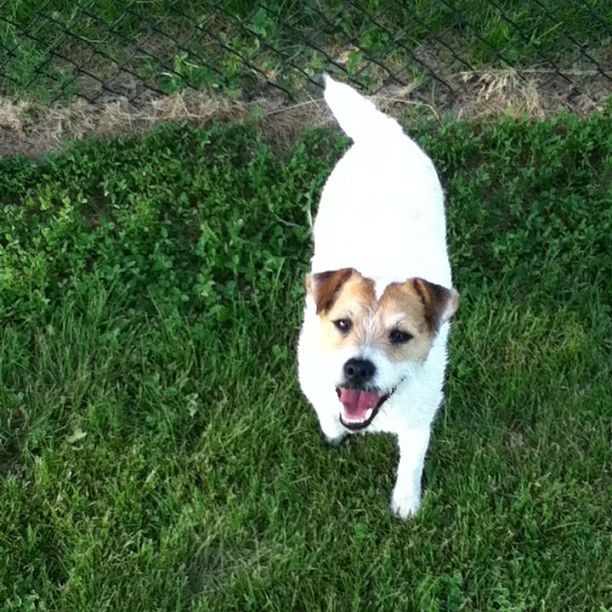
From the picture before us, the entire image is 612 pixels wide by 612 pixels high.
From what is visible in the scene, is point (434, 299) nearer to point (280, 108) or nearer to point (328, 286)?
point (328, 286)

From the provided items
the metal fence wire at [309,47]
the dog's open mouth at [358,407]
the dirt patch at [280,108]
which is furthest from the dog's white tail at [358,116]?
the dog's open mouth at [358,407]

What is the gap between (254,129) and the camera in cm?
448

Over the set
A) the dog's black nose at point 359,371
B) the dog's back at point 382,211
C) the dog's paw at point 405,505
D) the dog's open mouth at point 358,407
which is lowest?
the dog's paw at point 405,505

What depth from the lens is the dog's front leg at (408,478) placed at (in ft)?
Result: 10.7

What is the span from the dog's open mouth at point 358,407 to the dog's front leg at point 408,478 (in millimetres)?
366

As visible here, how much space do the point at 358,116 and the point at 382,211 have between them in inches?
23.0

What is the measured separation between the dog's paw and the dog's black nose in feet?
2.54

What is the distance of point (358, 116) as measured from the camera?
3.73m

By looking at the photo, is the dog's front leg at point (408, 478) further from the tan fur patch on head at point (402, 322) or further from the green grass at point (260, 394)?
the tan fur patch on head at point (402, 322)

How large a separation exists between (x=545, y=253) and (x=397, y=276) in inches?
48.0

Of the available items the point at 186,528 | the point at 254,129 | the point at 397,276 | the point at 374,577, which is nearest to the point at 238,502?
the point at 186,528

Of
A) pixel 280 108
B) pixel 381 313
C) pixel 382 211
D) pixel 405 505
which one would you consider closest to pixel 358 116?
pixel 382 211

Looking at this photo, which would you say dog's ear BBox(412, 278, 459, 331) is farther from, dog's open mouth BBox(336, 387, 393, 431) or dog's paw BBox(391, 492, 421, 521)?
dog's paw BBox(391, 492, 421, 521)

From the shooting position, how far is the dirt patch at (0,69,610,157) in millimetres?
4488
